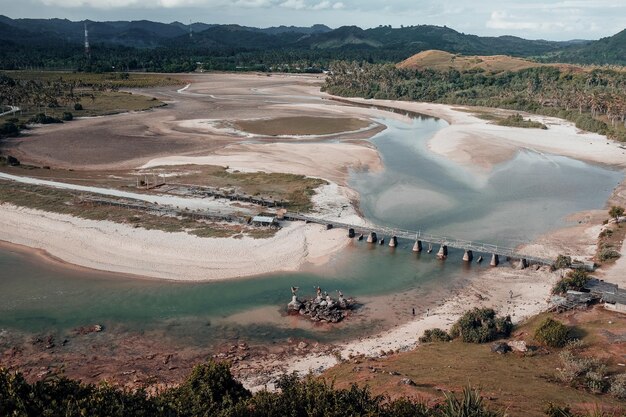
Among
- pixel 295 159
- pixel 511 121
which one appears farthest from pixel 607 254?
pixel 511 121

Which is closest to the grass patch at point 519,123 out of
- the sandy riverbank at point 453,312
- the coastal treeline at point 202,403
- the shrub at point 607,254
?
the shrub at point 607,254

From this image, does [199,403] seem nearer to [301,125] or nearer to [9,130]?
[9,130]

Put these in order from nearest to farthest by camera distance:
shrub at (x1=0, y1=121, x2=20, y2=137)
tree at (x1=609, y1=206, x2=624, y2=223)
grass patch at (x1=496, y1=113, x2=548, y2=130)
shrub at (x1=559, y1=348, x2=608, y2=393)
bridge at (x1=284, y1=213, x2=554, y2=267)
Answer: shrub at (x1=559, y1=348, x2=608, y2=393) → bridge at (x1=284, y1=213, x2=554, y2=267) → tree at (x1=609, y1=206, x2=624, y2=223) → shrub at (x1=0, y1=121, x2=20, y2=137) → grass patch at (x1=496, y1=113, x2=548, y2=130)

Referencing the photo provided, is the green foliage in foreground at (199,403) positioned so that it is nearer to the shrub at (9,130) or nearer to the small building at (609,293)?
the small building at (609,293)

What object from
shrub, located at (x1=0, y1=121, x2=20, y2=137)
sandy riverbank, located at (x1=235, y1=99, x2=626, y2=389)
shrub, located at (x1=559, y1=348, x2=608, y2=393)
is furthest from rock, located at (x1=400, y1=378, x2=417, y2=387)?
shrub, located at (x1=0, y1=121, x2=20, y2=137)

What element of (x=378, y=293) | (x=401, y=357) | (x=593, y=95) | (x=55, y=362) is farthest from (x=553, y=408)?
(x=593, y=95)

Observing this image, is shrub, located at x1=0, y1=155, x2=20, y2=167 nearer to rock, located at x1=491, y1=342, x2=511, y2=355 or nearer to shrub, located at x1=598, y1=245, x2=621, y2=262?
rock, located at x1=491, y1=342, x2=511, y2=355
